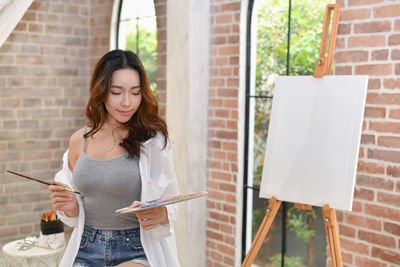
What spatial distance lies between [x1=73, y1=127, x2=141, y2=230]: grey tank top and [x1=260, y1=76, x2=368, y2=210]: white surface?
0.99 metres

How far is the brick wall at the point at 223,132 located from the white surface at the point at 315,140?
0.83 m

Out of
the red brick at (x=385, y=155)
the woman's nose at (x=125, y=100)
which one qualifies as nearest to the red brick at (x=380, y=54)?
the red brick at (x=385, y=155)

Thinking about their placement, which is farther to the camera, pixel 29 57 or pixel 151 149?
pixel 29 57

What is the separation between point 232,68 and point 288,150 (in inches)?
42.4

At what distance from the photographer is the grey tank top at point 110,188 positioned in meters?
2.10

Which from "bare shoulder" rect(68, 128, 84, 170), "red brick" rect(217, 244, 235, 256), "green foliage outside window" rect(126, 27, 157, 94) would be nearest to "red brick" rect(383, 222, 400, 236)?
"red brick" rect(217, 244, 235, 256)

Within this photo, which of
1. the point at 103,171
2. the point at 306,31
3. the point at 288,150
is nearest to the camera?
the point at 103,171

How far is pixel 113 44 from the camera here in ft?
16.5

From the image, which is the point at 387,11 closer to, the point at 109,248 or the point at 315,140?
the point at 315,140

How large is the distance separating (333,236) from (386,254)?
426 mm

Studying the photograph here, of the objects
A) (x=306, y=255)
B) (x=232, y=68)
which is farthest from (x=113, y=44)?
(x=306, y=255)

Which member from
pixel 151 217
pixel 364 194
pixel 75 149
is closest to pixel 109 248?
pixel 151 217

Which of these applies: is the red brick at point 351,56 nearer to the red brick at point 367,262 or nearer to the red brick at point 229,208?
the red brick at point 367,262

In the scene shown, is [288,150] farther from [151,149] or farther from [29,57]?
[29,57]
